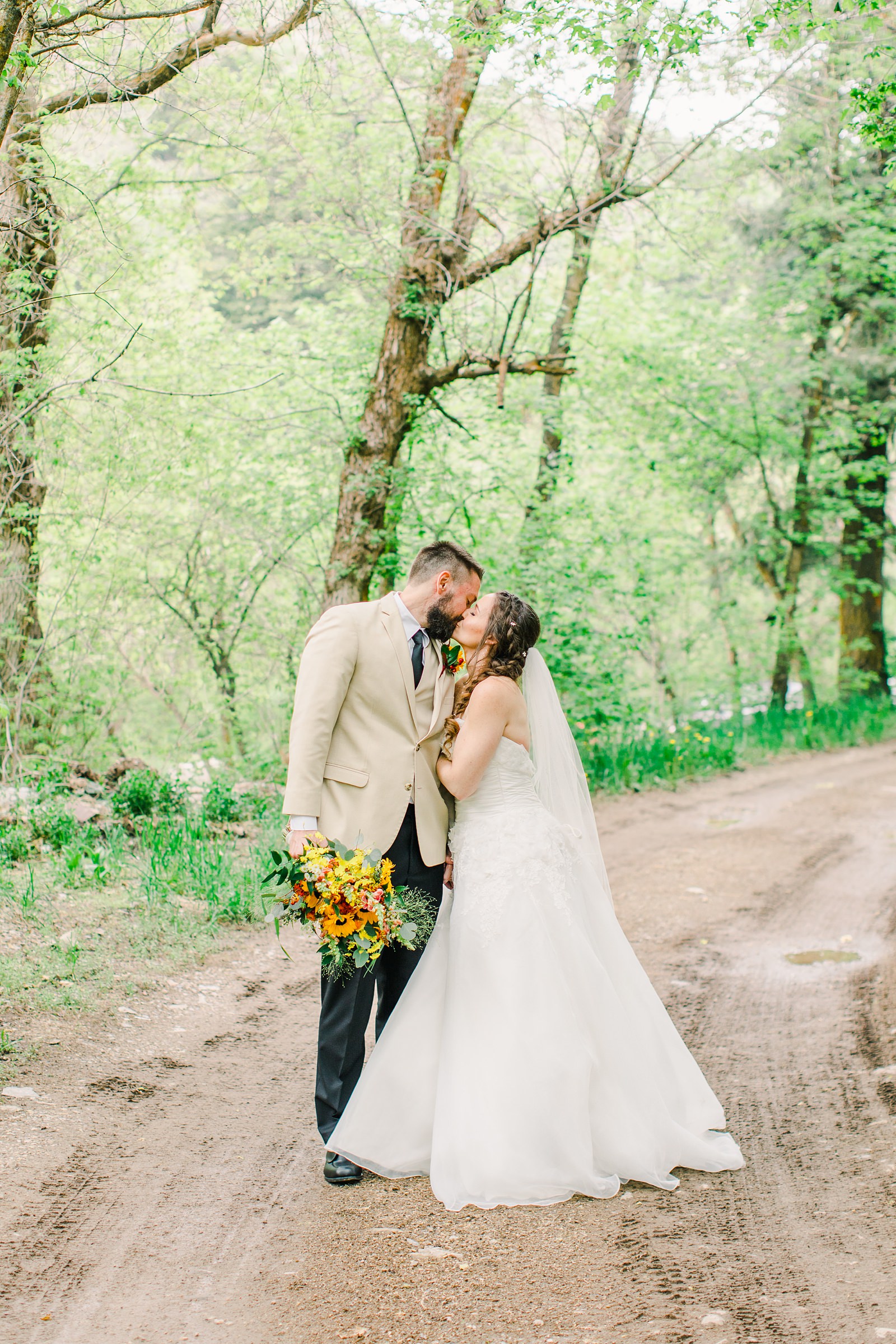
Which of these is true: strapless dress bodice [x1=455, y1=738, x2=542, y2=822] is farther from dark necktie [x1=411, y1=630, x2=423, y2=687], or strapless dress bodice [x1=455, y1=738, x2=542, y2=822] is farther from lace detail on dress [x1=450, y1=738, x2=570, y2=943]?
dark necktie [x1=411, y1=630, x2=423, y2=687]

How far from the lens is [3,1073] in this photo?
12.5 feet

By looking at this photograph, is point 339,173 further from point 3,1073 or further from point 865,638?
point 865,638

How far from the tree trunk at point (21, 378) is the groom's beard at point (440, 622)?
3.91 metres

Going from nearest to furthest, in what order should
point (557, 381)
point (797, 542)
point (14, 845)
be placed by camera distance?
1. point (14, 845)
2. point (557, 381)
3. point (797, 542)

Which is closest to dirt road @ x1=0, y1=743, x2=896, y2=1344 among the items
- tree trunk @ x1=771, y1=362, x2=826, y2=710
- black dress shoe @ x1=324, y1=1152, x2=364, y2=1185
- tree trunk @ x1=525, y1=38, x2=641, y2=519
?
black dress shoe @ x1=324, y1=1152, x2=364, y2=1185

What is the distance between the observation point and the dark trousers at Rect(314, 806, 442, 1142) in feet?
10.9

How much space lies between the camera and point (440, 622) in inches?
138

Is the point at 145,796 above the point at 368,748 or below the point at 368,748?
below

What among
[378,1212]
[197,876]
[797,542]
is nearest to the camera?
[378,1212]

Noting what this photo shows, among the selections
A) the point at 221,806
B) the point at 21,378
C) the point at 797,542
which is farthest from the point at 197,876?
the point at 797,542

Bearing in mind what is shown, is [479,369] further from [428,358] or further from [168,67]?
[168,67]

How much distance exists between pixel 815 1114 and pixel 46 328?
24.8 feet

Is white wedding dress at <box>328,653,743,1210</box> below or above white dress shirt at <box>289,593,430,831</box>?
below

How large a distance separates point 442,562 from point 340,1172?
82.8 inches
